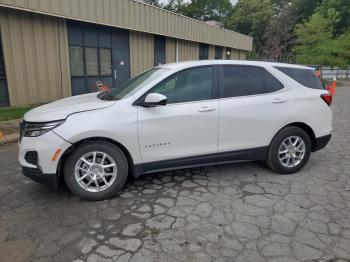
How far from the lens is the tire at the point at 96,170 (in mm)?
3473

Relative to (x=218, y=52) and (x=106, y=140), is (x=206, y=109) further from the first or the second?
(x=218, y=52)

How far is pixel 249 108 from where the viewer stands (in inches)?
163

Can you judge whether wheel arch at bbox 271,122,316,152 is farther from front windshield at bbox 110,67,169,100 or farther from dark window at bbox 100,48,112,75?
dark window at bbox 100,48,112,75

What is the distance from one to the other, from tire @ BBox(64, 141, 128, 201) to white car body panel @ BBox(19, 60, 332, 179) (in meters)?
0.13

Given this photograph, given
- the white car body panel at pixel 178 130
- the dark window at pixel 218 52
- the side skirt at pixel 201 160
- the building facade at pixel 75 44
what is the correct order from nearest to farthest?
the white car body panel at pixel 178 130 → the side skirt at pixel 201 160 → the building facade at pixel 75 44 → the dark window at pixel 218 52

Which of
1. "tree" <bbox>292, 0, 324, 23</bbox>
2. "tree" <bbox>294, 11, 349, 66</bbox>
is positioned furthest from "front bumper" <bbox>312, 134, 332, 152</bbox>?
"tree" <bbox>292, 0, 324, 23</bbox>

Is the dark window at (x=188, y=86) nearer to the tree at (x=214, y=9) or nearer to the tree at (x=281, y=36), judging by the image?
the tree at (x=281, y=36)

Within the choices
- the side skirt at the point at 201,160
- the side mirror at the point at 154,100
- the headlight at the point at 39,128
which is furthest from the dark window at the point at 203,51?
the headlight at the point at 39,128

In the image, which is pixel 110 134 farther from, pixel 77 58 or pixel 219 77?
pixel 77 58

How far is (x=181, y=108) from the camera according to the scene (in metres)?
3.80

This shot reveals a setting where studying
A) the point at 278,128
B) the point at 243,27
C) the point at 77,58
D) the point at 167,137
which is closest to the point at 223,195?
the point at 167,137

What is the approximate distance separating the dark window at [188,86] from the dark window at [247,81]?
249 mm

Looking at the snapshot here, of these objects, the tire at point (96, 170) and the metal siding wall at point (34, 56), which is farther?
the metal siding wall at point (34, 56)

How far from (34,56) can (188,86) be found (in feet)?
25.6
